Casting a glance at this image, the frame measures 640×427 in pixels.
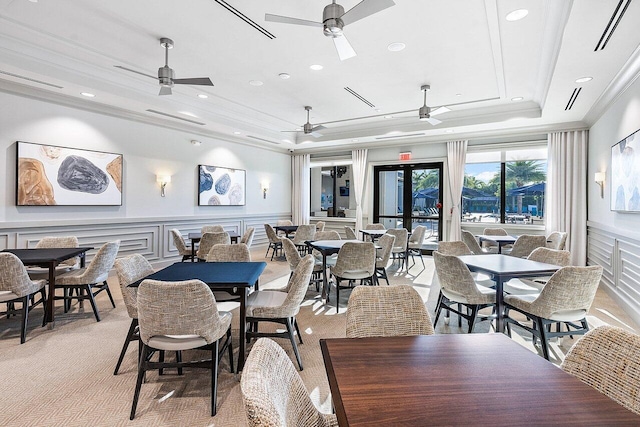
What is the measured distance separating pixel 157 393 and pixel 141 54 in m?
3.93

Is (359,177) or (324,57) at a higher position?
(324,57)

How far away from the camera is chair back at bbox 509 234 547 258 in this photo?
5227 mm

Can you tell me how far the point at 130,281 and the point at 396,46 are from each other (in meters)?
3.71

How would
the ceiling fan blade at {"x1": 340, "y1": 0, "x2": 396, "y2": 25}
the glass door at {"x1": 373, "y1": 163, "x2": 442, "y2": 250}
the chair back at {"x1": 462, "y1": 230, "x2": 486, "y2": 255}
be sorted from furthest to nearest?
1. the glass door at {"x1": 373, "y1": 163, "x2": 442, "y2": 250}
2. the chair back at {"x1": 462, "y1": 230, "x2": 486, "y2": 255}
3. the ceiling fan blade at {"x1": 340, "y1": 0, "x2": 396, "y2": 25}

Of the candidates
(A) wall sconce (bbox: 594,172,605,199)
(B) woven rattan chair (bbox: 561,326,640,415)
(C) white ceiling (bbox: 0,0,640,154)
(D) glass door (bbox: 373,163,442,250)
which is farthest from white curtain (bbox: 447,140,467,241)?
(B) woven rattan chair (bbox: 561,326,640,415)

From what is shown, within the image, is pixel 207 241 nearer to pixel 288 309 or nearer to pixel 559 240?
pixel 288 309

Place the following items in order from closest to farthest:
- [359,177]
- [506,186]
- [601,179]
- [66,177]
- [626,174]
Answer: [626,174] < [601,179] < [66,177] < [506,186] < [359,177]

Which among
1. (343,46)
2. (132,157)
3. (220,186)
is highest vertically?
(343,46)

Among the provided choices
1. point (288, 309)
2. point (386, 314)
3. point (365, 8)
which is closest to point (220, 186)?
point (288, 309)

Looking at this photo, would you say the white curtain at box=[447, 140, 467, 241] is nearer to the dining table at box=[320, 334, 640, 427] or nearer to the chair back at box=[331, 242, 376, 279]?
the chair back at box=[331, 242, 376, 279]

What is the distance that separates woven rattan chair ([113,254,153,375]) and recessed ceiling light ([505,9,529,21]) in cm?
410

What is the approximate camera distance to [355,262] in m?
4.20

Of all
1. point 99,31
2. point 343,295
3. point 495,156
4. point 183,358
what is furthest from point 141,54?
point 495,156

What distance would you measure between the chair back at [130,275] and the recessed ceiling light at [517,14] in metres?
4.12
